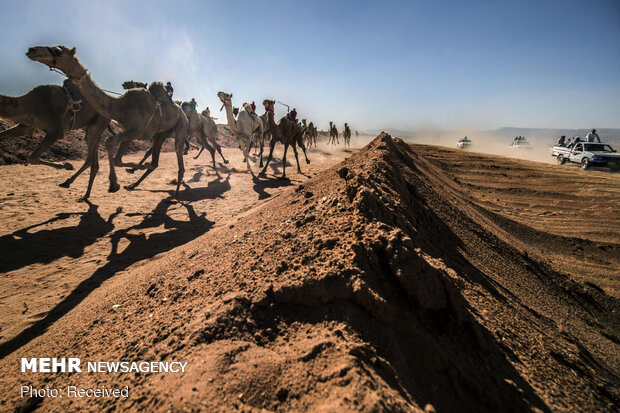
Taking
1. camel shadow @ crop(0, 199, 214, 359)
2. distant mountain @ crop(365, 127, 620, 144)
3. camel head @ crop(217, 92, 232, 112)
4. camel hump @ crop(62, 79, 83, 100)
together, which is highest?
distant mountain @ crop(365, 127, 620, 144)

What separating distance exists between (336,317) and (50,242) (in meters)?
5.57

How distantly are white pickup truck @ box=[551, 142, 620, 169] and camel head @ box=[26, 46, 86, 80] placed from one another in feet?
69.5

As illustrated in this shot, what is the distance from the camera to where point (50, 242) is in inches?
175

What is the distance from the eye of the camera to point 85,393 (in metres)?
1.57

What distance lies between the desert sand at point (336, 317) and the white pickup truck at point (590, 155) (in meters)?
14.1

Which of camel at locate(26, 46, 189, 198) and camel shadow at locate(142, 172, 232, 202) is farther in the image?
camel shadow at locate(142, 172, 232, 202)

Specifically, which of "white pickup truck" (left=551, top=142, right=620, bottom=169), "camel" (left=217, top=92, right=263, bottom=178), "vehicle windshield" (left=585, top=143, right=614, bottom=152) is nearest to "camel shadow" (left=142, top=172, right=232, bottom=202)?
"camel" (left=217, top=92, right=263, bottom=178)

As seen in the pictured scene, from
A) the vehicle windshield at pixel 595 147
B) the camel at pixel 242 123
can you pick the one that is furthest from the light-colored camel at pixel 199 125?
the vehicle windshield at pixel 595 147

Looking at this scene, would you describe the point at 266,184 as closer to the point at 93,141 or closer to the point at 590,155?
the point at 93,141

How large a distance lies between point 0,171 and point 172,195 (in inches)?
212

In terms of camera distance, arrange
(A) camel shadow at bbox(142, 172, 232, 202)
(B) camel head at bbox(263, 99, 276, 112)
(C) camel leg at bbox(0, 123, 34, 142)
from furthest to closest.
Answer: (B) camel head at bbox(263, 99, 276, 112) → (A) camel shadow at bbox(142, 172, 232, 202) → (C) camel leg at bbox(0, 123, 34, 142)

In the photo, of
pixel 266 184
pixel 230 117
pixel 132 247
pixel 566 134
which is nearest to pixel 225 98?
pixel 230 117

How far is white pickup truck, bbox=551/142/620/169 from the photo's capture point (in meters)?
13.2

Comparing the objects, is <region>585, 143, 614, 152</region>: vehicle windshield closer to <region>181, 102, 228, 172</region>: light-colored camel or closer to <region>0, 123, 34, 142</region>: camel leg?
<region>181, 102, 228, 172</region>: light-colored camel
